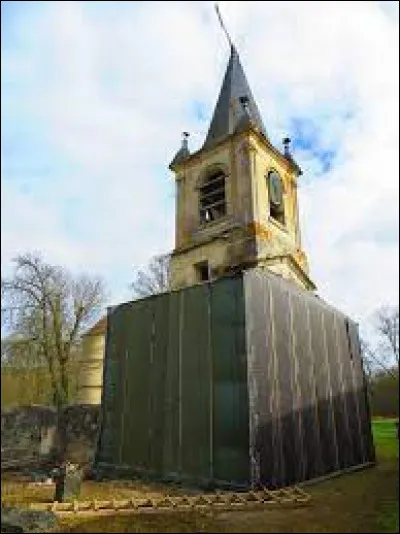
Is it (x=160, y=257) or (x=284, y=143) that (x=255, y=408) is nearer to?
(x=284, y=143)

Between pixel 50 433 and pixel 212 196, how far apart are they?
32.4 feet

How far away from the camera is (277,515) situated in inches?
335

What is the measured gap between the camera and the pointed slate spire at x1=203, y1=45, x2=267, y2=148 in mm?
18828

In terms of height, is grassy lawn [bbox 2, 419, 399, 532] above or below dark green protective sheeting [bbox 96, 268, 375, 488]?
below

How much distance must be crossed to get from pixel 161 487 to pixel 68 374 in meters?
16.5

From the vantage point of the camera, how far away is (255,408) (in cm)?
1116

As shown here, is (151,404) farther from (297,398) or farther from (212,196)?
(212,196)

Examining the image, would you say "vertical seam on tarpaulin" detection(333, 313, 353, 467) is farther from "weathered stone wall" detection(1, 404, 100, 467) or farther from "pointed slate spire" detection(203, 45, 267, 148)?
"weathered stone wall" detection(1, 404, 100, 467)

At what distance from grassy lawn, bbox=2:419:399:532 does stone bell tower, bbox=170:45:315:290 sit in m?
6.82

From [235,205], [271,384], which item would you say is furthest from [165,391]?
[235,205]

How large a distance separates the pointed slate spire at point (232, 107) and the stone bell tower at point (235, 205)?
0.06m

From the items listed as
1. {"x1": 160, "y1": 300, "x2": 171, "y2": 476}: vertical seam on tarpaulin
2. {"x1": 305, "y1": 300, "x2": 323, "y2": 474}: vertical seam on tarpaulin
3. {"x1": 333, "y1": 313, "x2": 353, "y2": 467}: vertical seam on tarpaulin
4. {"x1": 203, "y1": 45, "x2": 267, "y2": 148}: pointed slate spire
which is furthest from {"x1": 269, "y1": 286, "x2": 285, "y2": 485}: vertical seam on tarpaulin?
{"x1": 203, "y1": 45, "x2": 267, "y2": 148}: pointed slate spire

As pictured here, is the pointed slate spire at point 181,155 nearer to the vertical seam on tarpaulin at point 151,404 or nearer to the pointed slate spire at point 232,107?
the pointed slate spire at point 232,107

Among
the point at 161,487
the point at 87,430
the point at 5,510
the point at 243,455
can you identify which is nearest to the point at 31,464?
the point at 87,430
